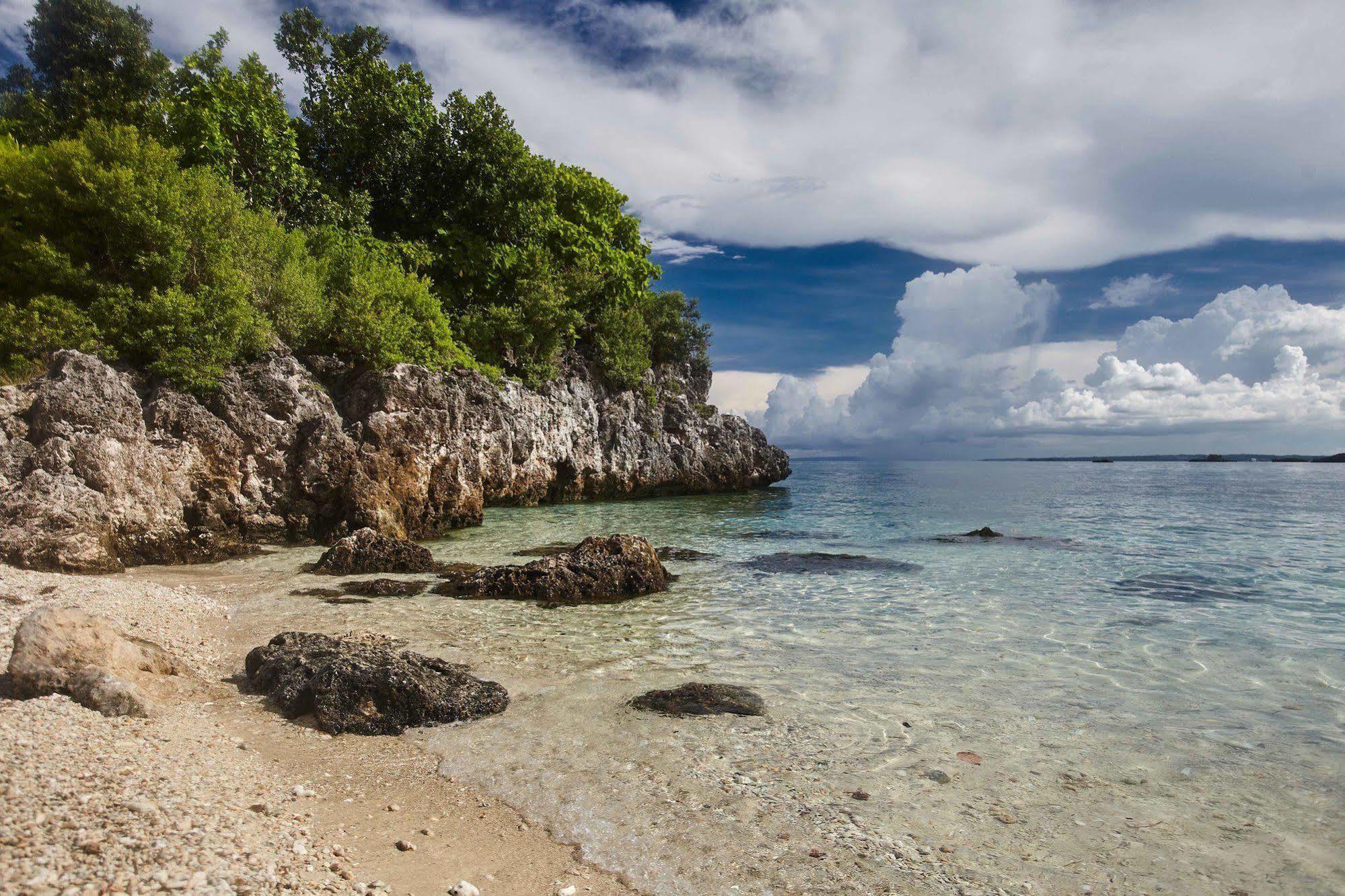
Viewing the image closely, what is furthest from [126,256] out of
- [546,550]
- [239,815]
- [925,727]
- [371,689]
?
[925,727]

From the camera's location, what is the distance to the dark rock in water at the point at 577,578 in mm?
11500

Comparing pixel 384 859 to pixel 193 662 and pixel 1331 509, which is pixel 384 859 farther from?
pixel 1331 509

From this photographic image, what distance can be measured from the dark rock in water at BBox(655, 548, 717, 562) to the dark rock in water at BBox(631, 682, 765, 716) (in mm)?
9230

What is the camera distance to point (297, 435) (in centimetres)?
1673

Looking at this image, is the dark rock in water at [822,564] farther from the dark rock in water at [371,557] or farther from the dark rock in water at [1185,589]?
the dark rock in water at [371,557]

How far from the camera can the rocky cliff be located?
1172 centimetres

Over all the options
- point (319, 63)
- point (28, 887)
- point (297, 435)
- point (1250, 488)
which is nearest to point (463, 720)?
point (28, 887)

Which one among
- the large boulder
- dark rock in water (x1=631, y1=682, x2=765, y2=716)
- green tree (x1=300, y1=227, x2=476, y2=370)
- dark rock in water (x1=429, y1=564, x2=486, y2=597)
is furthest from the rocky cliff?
dark rock in water (x1=631, y1=682, x2=765, y2=716)

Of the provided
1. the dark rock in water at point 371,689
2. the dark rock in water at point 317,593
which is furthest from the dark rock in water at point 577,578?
the dark rock in water at point 371,689

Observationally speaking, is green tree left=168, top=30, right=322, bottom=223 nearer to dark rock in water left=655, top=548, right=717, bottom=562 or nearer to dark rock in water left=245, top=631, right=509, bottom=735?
dark rock in water left=655, top=548, right=717, bottom=562

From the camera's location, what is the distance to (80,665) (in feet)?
17.5

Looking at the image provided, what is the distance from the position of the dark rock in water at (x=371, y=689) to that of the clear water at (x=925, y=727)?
35 cm

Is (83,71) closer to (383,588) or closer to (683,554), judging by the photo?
(383,588)

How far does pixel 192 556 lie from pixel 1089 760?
52.3 ft
